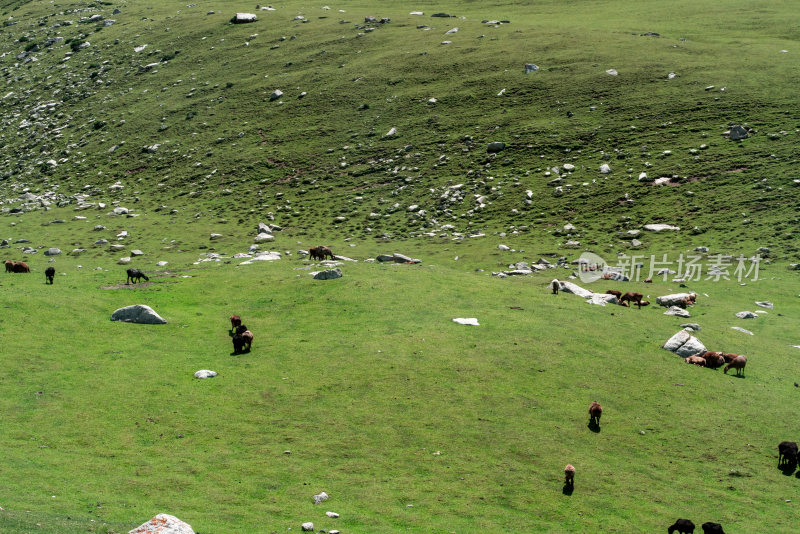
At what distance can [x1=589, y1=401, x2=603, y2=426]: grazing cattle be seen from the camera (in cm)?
2239

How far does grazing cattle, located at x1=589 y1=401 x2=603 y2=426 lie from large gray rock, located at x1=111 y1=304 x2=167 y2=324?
19.5m

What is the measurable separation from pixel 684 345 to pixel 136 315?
2384 cm

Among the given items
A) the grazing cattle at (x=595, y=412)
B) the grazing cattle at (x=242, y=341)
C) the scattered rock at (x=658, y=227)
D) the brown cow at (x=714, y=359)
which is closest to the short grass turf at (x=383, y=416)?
the grazing cattle at (x=595, y=412)

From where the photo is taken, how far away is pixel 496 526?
17.1 metres

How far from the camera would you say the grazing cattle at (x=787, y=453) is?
68.3 ft

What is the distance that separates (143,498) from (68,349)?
12602mm

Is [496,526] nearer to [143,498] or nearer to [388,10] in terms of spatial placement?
[143,498]

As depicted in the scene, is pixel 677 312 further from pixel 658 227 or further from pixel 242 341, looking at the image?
pixel 242 341

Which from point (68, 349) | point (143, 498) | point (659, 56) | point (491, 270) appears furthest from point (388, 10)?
point (143, 498)

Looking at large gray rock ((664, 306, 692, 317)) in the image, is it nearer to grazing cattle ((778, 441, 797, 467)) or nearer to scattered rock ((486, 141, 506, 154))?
grazing cattle ((778, 441, 797, 467))

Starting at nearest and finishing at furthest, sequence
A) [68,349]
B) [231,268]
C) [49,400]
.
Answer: [49,400] → [68,349] → [231,268]

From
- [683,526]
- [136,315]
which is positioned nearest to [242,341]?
[136,315]

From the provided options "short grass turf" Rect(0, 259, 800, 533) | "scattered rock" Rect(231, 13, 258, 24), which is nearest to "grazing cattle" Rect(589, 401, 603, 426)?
"short grass turf" Rect(0, 259, 800, 533)

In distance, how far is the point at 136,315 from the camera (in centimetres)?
3147
